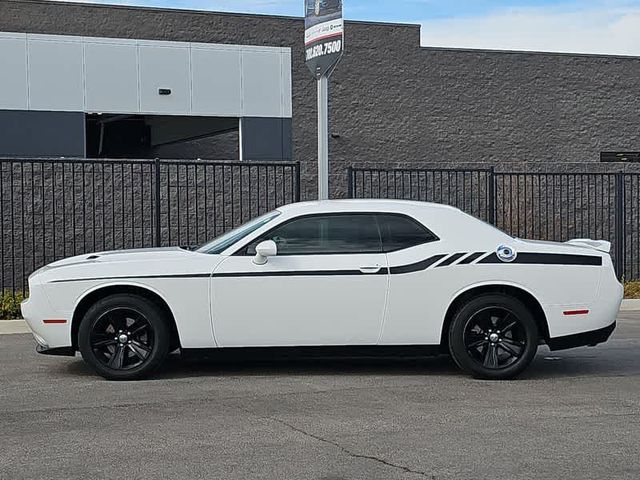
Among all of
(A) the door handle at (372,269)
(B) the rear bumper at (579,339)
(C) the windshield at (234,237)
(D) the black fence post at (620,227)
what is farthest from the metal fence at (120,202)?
(B) the rear bumper at (579,339)

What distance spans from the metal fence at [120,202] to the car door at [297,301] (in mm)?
7083

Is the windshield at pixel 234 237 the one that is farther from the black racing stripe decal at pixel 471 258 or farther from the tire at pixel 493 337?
the tire at pixel 493 337

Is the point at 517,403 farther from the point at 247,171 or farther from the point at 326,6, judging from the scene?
the point at 247,171

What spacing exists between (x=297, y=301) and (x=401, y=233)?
113 centimetres

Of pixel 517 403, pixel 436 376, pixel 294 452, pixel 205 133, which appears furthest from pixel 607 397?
pixel 205 133

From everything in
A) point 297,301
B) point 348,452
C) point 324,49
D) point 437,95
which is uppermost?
point 437,95

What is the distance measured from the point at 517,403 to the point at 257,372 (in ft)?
8.39

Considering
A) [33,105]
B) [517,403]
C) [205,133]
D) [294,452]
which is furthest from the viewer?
[205,133]

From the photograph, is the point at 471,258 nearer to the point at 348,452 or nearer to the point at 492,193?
the point at 348,452

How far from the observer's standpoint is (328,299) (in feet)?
29.8

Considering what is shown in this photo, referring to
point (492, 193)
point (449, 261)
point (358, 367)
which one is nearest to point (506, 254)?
point (449, 261)

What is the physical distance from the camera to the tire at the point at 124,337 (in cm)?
904

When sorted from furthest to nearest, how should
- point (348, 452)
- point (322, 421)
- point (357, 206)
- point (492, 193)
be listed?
point (492, 193)
point (357, 206)
point (322, 421)
point (348, 452)

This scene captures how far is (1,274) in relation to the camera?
638 inches
